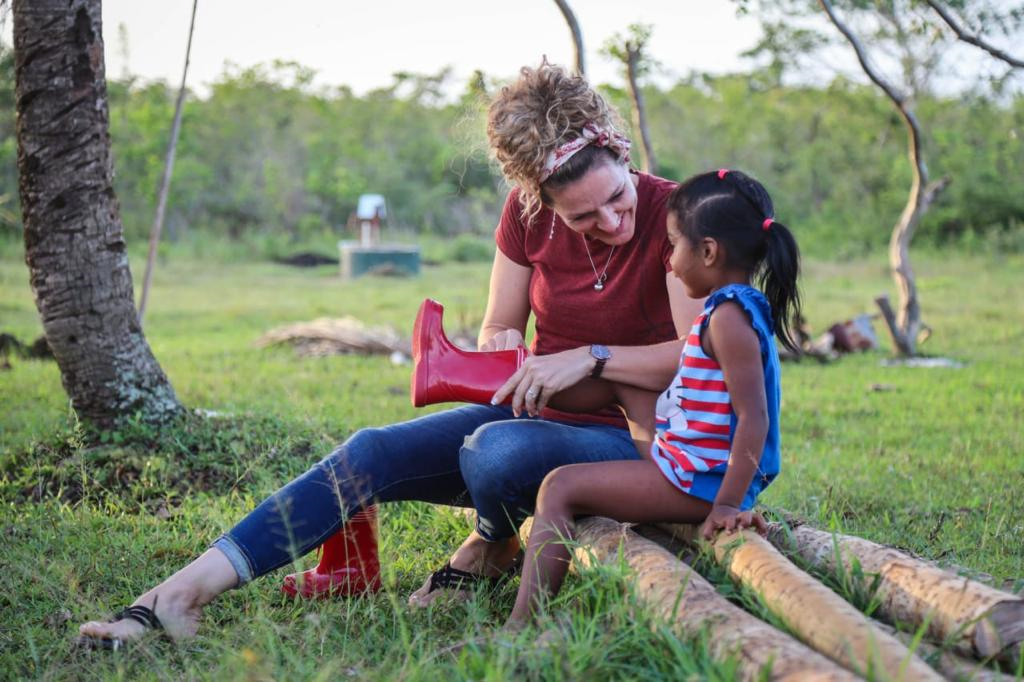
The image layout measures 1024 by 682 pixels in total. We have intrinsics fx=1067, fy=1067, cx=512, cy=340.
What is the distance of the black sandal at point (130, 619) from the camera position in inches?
105

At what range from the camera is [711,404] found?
106 inches

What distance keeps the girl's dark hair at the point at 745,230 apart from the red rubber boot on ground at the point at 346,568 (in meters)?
1.24

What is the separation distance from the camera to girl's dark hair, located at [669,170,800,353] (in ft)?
8.88

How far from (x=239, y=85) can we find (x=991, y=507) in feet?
89.9

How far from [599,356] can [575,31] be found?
3.80 metres

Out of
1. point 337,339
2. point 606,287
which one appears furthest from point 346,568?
point 337,339

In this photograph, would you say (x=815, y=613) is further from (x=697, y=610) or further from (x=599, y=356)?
(x=599, y=356)

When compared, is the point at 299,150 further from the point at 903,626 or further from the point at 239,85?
the point at 903,626

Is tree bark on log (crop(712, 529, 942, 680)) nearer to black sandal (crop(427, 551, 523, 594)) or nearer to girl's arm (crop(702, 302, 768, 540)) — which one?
girl's arm (crop(702, 302, 768, 540))

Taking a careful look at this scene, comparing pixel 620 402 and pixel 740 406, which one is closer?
pixel 740 406

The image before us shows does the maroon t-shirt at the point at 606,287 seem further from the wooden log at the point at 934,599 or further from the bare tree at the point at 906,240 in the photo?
the bare tree at the point at 906,240

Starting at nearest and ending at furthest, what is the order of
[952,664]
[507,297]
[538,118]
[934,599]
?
[952,664]
[934,599]
[538,118]
[507,297]

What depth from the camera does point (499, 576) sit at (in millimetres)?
3193

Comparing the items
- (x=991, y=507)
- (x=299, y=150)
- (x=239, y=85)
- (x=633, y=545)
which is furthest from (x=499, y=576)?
(x=239, y=85)
